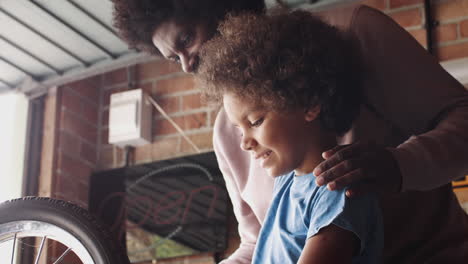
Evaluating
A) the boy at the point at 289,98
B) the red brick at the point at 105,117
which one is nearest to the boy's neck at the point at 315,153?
the boy at the point at 289,98

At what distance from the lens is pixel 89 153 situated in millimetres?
3031

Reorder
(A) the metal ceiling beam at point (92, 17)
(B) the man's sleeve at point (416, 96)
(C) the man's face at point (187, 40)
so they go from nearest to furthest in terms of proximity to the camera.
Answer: (B) the man's sleeve at point (416, 96)
(C) the man's face at point (187, 40)
(A) the metal ceiling beam at point (92, 17)

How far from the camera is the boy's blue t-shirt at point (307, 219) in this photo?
93 centimetres

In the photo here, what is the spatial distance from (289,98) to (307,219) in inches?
7.5

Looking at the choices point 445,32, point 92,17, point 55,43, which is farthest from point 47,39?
point 445,32

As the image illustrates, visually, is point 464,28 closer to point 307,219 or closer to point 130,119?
point 130,119

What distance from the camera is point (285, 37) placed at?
1.08 m

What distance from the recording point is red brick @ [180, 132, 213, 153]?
9.20 ft

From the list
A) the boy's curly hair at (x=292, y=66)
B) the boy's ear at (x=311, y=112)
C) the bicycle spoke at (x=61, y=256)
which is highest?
the boy's curly hair at (x=292, y=66)

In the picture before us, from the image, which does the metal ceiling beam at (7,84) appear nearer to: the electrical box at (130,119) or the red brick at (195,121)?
the electrical box at (130,119)

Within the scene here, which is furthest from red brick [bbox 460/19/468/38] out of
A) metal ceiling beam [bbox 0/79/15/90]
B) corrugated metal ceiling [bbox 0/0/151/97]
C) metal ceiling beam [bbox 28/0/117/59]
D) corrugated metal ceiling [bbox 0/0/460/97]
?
metal ceiling beam [bbox 0/79/15/90]

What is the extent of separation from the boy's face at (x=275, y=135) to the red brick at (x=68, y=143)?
1.92m

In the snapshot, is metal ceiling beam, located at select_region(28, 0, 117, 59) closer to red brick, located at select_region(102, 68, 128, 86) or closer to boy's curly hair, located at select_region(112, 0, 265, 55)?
red brick, located at select_region(102, 68, 128, 86)

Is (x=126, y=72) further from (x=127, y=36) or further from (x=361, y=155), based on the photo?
(x=361, y=155)
